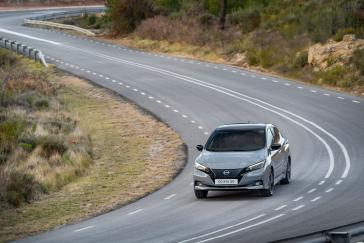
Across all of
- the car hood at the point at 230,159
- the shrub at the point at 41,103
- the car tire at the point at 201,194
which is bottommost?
the shrub at the point at 41,103

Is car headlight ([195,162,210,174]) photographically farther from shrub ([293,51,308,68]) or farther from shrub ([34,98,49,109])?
shrub ([293,51,308,68])

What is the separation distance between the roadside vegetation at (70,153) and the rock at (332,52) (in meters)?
11.2

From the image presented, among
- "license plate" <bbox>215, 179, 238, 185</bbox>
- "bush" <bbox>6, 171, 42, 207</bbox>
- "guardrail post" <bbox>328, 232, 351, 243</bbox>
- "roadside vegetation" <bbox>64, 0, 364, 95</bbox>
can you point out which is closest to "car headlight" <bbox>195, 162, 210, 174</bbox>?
"license plate" <bbox>215, 179, 238, 185</bbox>

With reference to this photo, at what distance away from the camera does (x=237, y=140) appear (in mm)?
23984

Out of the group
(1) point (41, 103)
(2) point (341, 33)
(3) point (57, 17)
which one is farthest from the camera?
(3) point (57, 17)

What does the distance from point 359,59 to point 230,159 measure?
25844 mm

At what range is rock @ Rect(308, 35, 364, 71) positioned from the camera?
48.8m

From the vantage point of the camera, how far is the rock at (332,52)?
48.8 metres

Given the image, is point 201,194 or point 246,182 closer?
point 246,182

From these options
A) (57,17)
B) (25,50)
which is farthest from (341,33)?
(57,17)

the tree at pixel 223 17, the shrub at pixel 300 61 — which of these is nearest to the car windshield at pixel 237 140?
the shrub at pixel 300 61

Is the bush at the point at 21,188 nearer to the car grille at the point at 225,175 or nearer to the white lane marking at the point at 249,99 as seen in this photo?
the car grille at the point at 225,175

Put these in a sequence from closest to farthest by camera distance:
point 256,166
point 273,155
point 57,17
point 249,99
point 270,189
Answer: point 256,166 < point 270,189 < point 273,155 < point 249,99 < point 57,17

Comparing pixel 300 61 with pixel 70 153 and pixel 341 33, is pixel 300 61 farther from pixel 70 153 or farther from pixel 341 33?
pixel 70 153
